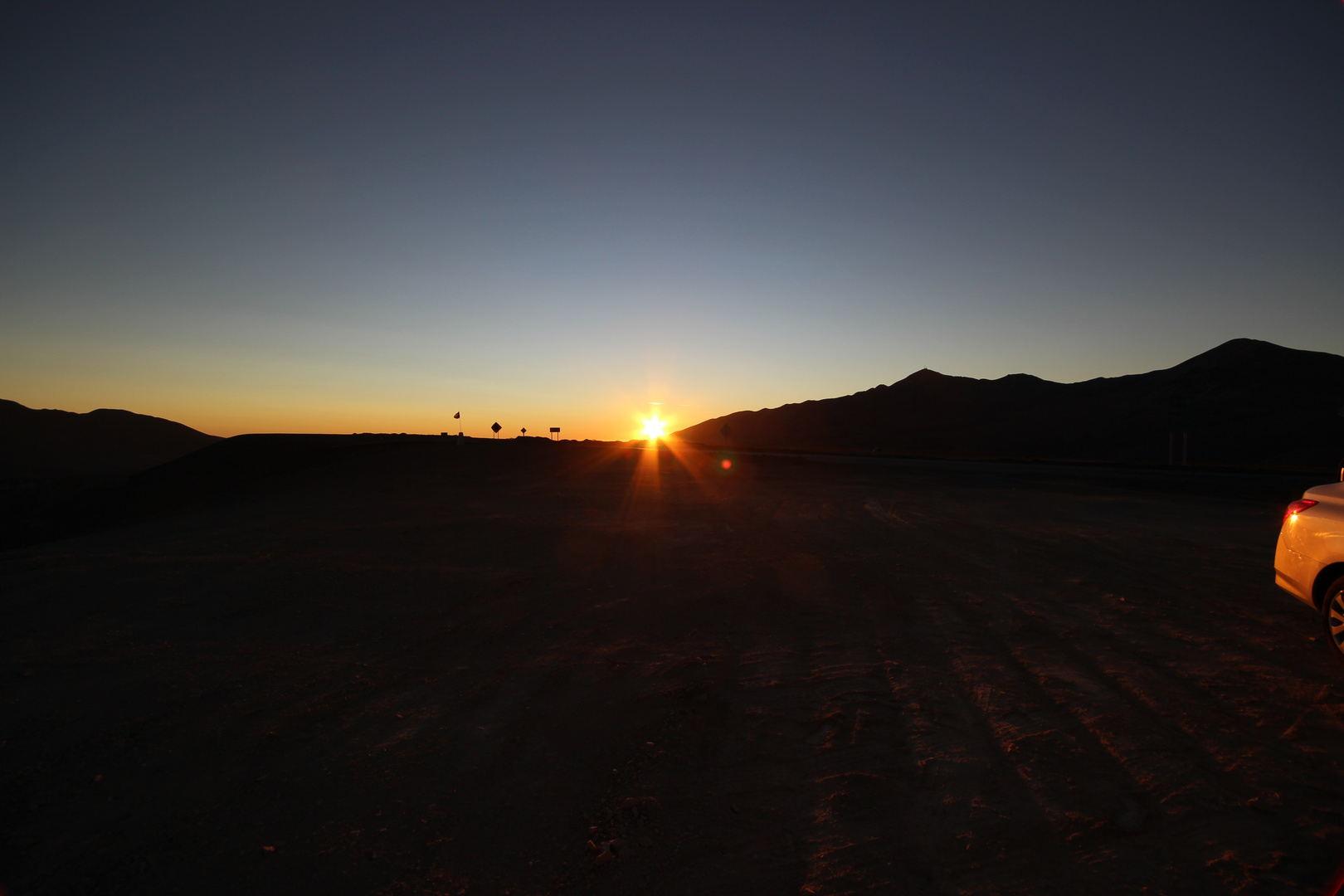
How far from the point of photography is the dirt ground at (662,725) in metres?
3.26

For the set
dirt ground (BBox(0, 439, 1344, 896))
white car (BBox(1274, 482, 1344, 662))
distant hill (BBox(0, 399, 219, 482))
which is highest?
distant hill (BBox(0, 399, 219, 482))

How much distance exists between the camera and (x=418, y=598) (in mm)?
8117

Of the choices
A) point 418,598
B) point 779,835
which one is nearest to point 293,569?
point 418,598

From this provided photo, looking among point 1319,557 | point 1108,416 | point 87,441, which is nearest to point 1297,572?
point 1319,557

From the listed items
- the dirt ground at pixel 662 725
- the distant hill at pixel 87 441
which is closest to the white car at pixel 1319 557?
the dirt ground at pixel 662 725

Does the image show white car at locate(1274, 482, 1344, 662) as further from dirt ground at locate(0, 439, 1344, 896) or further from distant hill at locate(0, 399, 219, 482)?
distant hill at locate(0, 399, 219, 482)

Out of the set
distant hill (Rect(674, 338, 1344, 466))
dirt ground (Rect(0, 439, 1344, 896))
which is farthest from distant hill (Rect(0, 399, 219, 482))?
dirt ground (Rect(0, 439, 1344, 896))

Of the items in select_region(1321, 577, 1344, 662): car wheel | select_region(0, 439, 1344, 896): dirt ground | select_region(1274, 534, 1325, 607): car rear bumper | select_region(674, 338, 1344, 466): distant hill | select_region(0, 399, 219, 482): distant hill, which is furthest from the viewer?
select_region(0, 399, 219, 482): distant hill

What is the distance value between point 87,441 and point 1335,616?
469 ft

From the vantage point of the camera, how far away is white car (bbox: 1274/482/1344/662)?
5965 mm

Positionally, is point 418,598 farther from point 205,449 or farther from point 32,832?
point 205,449

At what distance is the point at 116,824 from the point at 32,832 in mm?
364

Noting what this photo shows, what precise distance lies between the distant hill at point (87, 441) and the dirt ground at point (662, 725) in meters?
80.6

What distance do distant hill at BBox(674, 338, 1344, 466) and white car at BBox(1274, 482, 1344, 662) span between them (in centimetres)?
3765
